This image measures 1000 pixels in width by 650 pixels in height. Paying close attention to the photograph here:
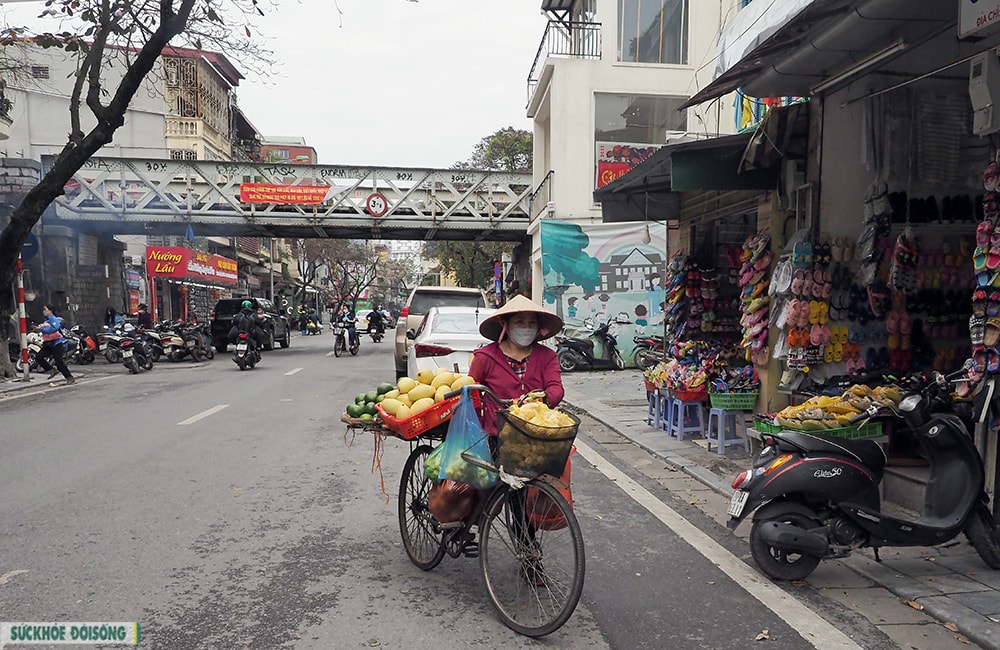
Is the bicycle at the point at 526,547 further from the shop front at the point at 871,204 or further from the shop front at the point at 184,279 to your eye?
the shop front at the point at 184,279

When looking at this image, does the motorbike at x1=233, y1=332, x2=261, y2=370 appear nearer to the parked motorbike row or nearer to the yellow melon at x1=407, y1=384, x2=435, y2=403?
the parked motorbike row

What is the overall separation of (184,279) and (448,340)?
2288cm

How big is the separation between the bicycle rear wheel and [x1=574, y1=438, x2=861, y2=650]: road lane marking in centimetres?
173

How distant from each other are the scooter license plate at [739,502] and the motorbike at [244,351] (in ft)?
46.7

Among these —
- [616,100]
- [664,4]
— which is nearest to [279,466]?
[616,100]

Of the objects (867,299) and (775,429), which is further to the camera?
(867,299)

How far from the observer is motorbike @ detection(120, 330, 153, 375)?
1584cm

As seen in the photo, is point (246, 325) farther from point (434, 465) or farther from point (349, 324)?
point (434, 465)

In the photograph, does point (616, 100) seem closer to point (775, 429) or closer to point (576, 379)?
point (576, 379)

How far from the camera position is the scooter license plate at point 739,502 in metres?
4.11

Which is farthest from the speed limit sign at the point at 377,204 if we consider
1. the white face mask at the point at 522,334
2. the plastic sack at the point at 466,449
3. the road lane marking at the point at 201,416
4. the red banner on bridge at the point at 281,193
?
the plastic sack at the point at 466,449

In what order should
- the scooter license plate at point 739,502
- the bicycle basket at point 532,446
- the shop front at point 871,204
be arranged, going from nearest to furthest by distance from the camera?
the bicycle basket at point 532,446 → the scooter license plate at point 739,502 → the shop front at point 871,204

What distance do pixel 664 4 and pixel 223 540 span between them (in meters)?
17.3

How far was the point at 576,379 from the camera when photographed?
49.4 ft
